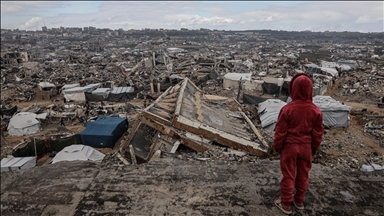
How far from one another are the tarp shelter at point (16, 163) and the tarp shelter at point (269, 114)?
9642mm

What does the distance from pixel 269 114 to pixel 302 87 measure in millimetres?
9587

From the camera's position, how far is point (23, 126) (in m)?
13.4

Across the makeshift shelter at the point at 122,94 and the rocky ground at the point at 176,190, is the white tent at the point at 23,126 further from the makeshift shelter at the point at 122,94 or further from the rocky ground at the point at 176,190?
the rocky ground at the point at 176,190

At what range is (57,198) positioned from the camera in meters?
2.65

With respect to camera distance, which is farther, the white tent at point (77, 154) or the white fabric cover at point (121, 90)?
the white fabric cover at point (121, 90)

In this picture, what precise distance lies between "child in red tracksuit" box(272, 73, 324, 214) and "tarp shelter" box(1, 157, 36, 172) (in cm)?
971

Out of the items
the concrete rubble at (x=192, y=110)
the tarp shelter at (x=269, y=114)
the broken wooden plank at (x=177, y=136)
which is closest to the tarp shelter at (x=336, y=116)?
the concrete rubble at (x=192, y=110)

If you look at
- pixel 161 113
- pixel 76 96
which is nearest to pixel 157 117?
pixel 161 113

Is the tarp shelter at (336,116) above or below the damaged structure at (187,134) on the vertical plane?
below

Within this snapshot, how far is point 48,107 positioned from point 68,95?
104 inches

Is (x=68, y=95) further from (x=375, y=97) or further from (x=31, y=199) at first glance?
(x=375, y=97)

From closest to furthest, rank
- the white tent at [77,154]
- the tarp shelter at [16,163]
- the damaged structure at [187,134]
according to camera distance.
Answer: the damaged structure at [187,134] → the tarp shelter at [16,163] → the white tent at [77,154]

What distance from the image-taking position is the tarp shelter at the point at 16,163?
8.71 metres

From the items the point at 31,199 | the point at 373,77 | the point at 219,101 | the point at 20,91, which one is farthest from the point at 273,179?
the point at 20,91
